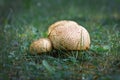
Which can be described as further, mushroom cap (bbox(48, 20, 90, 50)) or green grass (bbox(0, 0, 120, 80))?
mushroom cap (bbox(48, 20, 90, 50))

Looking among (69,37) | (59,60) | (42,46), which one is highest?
(69,37)

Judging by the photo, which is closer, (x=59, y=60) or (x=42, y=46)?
(x=59, y=60)

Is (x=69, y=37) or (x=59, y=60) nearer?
(x=59, y=60)

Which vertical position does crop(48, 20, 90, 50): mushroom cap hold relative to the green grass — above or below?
above

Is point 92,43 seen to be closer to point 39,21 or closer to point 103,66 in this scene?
point 103,66

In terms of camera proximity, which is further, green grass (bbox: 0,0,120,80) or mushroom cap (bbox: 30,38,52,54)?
mushroom cap (bbox: 30,38,52,54)

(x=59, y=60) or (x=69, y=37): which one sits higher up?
(x=69, y=37)

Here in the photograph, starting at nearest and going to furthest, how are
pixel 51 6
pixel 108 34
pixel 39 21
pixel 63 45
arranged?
1. pixel 63 45
2. pixel 108 34
3. pixel 39 21
4. pixel 51 6

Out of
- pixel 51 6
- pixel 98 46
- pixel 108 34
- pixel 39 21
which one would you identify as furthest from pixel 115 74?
pixel 51 6
